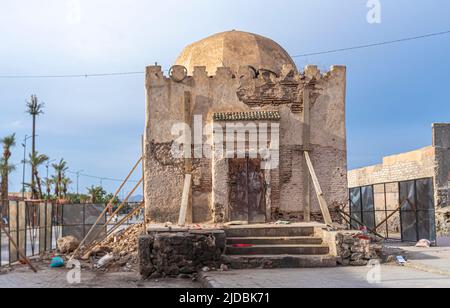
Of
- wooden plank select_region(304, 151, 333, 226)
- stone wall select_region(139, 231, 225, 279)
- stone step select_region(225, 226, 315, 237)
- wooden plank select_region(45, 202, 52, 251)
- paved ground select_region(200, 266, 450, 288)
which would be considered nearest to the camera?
paved ground select_region(200, 266, 450, 288)

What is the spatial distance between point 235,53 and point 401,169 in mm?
11803

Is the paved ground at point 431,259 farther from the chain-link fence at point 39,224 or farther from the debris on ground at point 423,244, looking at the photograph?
the chain-link fence at point 39,224

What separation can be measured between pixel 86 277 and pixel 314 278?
18.3 ft

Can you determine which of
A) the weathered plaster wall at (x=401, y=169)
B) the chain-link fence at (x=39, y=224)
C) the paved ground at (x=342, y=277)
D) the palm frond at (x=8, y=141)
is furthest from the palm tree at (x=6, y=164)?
the paved ground at (x=342, y=277)

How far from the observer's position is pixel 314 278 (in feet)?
32.9

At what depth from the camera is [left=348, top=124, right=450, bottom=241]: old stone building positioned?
18.3 meters

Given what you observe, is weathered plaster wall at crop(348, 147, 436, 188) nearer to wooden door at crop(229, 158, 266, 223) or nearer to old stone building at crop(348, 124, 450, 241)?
old stone building at crop(348, 124, 450, 241)

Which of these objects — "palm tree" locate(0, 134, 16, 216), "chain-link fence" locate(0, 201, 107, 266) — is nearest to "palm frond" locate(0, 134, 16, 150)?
"palm tree" locate(0, 134, 16, 216)

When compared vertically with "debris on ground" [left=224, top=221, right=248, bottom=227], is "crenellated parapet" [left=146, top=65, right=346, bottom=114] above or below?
above

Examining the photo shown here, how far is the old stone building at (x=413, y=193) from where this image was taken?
1834cm

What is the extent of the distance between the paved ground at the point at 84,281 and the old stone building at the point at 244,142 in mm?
3227

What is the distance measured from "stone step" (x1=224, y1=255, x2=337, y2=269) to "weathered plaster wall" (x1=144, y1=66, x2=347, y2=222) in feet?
11.7

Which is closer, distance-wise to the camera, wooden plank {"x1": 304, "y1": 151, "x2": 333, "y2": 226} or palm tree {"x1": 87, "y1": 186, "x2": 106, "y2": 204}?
wooden plank {"x1": 304, "y1": 151, "x2": 333, "y2": 226}
